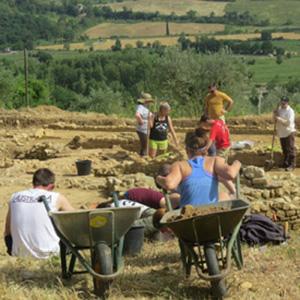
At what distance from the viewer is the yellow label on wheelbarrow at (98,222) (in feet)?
21.2

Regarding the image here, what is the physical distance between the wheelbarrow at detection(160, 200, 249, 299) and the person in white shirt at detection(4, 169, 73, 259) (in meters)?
1.56

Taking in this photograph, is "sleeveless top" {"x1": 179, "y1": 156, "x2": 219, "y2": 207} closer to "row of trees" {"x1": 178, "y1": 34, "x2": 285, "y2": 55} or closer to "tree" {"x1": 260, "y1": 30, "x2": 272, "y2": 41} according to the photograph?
"row of trees" {"x1": 178, "y1": 34, "x2": 285, "y2": 55}

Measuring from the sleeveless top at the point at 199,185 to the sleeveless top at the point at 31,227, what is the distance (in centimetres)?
142

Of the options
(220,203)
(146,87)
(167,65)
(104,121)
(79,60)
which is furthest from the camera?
(79,60)

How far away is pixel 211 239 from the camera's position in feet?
21.1

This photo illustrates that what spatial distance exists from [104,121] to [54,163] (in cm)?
877

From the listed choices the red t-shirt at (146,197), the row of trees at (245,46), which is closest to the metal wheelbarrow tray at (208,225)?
the red t-shirt at (146,197)

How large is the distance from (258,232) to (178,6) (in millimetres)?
140630

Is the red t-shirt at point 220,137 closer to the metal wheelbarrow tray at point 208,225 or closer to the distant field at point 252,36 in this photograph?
the metal wheelbarrow tray at point 208,225

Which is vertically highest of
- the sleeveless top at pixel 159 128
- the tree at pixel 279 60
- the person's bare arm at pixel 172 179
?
the person's bare arm at pixel 172 179

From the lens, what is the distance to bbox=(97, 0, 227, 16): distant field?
142075mm

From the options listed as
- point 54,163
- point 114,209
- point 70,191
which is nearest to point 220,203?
point 114,209

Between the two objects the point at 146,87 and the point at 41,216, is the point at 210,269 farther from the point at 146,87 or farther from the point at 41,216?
the point at 146,87

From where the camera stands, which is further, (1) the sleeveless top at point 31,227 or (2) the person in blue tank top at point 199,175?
(1) the sleeveless top at point 31,227
